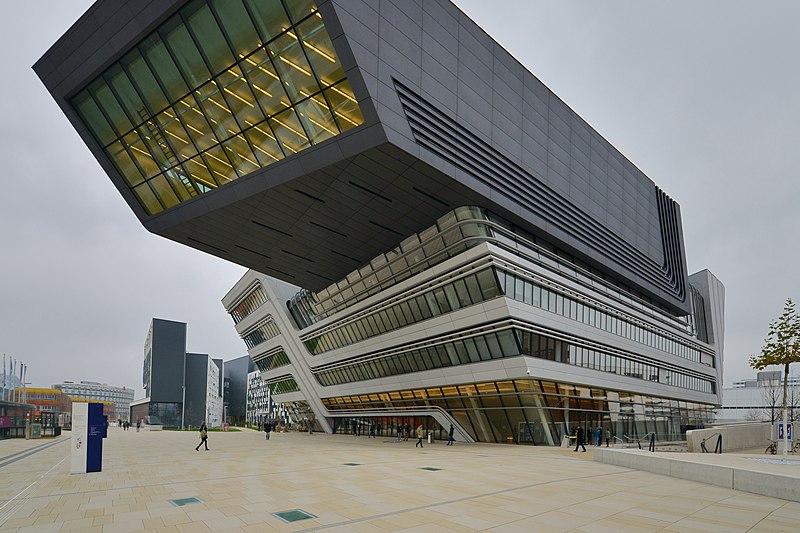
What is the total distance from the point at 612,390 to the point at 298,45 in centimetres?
3240

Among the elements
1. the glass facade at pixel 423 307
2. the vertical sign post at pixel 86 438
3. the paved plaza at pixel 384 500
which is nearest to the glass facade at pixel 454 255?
the glass facade at pixel 423 307

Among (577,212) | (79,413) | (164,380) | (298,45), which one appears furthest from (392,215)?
(164,380)

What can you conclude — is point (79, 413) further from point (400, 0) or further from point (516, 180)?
point (516, 180)

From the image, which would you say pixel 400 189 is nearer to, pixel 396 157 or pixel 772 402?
pixel 396 157

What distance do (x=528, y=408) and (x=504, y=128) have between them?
1663 centimetres

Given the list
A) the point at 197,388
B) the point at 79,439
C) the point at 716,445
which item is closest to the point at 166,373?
the point at 197,388

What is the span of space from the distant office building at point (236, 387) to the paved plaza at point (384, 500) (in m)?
Answer: 157

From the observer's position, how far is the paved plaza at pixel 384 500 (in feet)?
33.7

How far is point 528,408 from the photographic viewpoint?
3281 centimetres

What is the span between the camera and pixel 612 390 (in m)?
40.6

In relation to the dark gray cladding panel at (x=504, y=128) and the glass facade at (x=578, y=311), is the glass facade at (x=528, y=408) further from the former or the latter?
the dark gray cladding panel at (x=504, y=128)

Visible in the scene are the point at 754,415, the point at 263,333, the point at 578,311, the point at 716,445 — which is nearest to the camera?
the point at 716,445

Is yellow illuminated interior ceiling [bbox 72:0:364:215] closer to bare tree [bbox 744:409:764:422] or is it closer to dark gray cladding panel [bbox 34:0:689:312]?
dark gray cladding panel [bbox 34:0:689:312]

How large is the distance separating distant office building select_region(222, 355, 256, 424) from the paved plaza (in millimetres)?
156863
